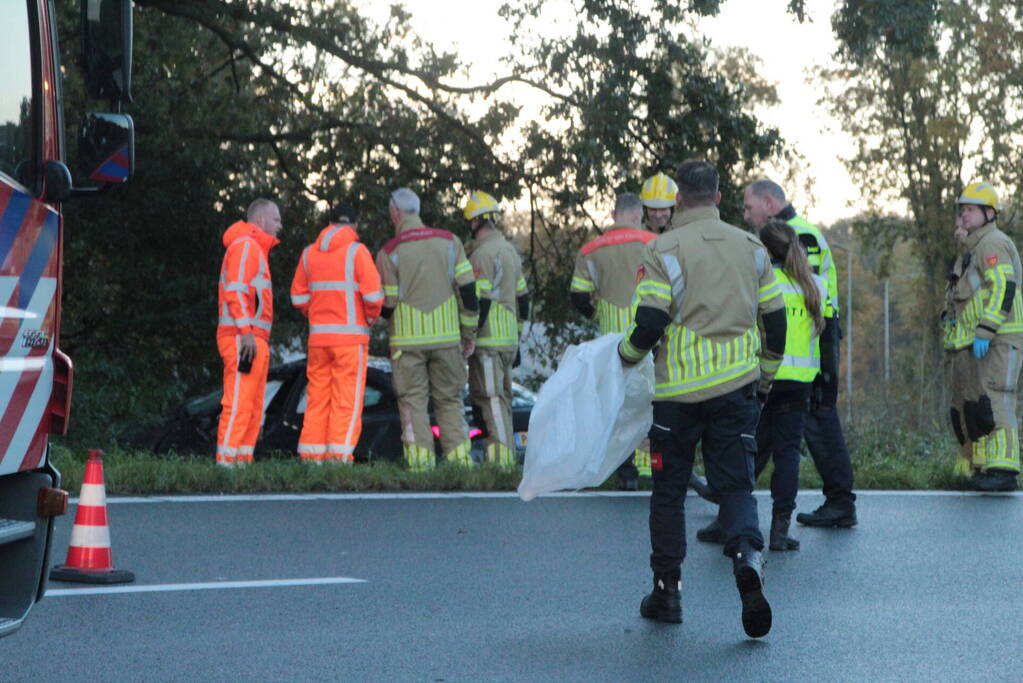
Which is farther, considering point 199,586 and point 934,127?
point 934,127

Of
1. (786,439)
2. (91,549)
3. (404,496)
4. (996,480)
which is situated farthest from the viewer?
(996,480)

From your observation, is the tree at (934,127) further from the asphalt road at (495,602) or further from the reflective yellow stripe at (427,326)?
the asphalt road at (495,602)

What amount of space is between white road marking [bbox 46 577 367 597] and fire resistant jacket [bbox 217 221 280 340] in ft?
16.2

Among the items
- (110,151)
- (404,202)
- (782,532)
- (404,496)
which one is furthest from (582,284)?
(110,151)

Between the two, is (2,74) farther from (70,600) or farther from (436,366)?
(436,366)

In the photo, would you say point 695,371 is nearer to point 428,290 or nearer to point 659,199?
point 659,199

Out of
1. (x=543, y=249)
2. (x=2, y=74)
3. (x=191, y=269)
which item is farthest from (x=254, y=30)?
(x=2, y=74)

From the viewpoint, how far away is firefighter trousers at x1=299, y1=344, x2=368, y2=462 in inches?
472

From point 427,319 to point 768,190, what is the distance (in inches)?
170

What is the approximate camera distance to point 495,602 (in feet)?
22.5

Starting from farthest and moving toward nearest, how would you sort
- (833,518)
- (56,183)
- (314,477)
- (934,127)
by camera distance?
(934,127) < (314,477) < (833,518) < (56,183)

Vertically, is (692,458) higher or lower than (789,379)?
lower

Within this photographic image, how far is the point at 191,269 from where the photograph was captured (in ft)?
63.8

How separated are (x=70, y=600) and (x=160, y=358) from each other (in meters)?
13.0
